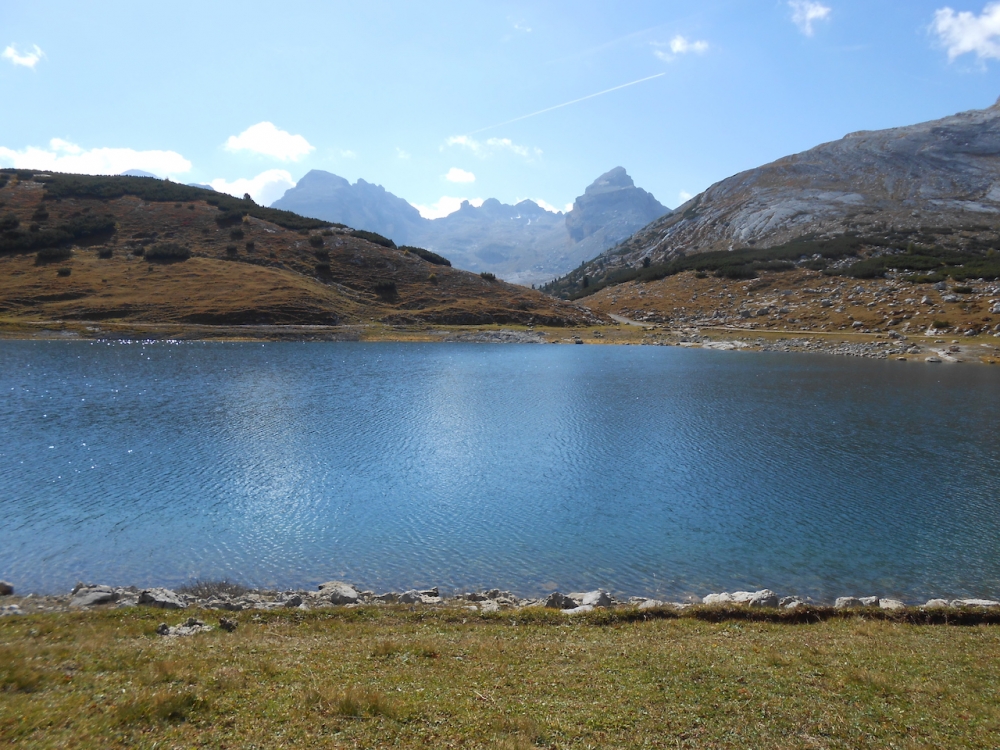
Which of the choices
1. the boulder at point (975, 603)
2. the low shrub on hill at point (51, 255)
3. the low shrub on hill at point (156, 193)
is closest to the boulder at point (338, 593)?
the boulder at point (975, 603)

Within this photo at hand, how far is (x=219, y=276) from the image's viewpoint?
12275 centimetres

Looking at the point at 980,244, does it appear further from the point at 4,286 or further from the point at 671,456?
the point at 4,286

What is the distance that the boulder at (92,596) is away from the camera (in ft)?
60.0

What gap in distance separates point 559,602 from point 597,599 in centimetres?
133

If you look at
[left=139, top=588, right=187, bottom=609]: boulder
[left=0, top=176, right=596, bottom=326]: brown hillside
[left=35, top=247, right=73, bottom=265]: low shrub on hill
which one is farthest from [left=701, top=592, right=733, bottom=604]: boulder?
[left=35, top=247, right=73, bottom=265]: low shrub on hill

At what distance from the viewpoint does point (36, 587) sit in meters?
20.4

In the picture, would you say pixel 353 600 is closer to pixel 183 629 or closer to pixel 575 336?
pixel 183 629

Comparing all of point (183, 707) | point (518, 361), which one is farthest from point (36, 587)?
point (518, 361)

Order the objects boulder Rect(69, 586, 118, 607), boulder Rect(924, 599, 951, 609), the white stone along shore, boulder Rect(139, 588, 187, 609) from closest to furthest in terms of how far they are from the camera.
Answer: boulder Rect(139, 588, 187, 609), boulder Rect(69, 586, 118, 607), the white stone along shore, boulder Rect(924, 599, 951, 609)

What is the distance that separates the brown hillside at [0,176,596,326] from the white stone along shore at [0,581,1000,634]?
324 feet

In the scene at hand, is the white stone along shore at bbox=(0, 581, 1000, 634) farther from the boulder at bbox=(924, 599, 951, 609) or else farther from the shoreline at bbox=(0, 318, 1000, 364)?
the shoreline at bbox=(0, 318, 1000, 364)

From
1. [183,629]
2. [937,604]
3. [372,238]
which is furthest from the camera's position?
[372,238]

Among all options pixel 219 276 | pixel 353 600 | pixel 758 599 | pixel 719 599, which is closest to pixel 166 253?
pixel 219 276

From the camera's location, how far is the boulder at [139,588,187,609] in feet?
59.5
